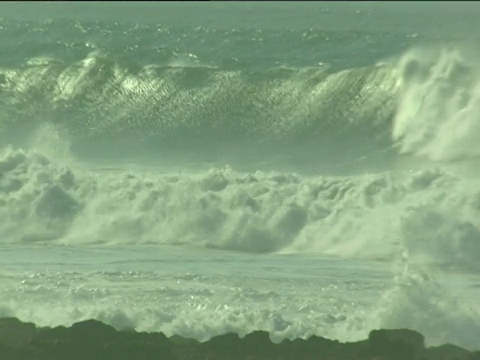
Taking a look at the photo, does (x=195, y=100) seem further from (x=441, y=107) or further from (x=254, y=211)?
(x=254, y=211)

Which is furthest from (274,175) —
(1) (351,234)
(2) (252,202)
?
(1) (351,234)

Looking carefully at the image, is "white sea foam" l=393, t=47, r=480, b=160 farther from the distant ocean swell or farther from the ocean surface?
the distant ocean swell

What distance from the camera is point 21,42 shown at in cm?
2145

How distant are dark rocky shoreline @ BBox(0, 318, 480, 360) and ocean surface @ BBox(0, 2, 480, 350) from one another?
1.03 feet

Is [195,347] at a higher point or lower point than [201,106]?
lower

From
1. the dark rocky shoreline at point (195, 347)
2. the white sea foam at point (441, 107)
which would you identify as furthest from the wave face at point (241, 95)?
the dark rocky shoreline at point (195, 347)

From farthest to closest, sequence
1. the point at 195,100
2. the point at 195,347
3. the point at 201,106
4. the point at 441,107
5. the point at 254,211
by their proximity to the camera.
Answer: the point at 195,100 < the point at 201,106 < the point at 441,107 < the point at 254,211 < the point at 195,347

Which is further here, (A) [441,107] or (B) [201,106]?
(B) [201,106]

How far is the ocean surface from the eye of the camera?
365 inches

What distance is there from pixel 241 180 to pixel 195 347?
452 cm

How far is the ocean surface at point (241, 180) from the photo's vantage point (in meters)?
9.27

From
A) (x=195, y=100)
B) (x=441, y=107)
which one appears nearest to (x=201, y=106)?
(x=195, y=100)

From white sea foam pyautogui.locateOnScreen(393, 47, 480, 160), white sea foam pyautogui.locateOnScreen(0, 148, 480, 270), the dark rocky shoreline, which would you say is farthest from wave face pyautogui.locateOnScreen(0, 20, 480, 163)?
the dark rocky shoreline

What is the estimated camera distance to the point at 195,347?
8.23m
